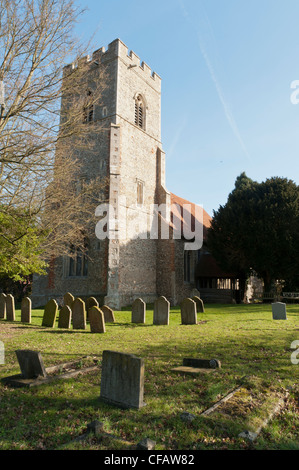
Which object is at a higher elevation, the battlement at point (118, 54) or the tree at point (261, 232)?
the battlement at point (118, 54)

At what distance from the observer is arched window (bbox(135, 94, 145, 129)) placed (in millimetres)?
21062

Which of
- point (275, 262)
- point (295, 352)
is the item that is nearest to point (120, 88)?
point (275, 262)

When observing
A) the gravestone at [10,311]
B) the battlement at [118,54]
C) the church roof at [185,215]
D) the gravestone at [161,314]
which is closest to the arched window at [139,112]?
the battlement at [118,54]

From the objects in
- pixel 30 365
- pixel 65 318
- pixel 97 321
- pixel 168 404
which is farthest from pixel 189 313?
pixel 168 404

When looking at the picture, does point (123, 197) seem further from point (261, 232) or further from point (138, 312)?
point (261, 232)

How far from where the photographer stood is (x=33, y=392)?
4137 mm

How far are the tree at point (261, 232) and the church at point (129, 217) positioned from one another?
98.5 inches

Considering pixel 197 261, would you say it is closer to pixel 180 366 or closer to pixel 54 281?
pixel 54 281

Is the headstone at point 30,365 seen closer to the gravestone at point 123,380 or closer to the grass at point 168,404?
the grass at point 168,404

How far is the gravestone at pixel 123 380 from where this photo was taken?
3680 millimetres

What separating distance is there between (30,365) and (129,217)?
14.5 m

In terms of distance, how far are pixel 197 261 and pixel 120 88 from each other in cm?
1323

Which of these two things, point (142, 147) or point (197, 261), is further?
point (197, 261)

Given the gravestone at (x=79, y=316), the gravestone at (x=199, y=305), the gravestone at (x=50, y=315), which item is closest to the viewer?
the gravestone at (x=79, y=316)
